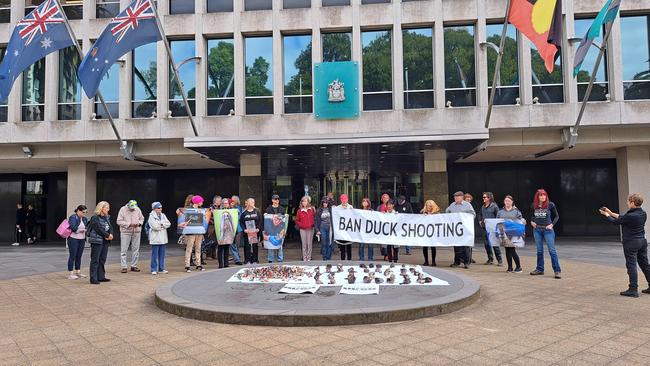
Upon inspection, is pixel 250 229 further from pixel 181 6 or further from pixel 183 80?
pixel 181 6

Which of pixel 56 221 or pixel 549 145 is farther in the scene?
pixel 56 221

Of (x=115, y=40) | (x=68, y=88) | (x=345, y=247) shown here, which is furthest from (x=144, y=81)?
(x=345, y=247)

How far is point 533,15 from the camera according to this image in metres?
12.4

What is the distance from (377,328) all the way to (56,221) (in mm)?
28240


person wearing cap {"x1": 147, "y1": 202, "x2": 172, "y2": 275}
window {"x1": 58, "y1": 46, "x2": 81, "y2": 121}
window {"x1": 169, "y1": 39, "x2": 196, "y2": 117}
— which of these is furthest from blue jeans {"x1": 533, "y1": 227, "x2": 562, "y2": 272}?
window {"x1": 58, "y1": 46, "x2": 81, "y2": 121}

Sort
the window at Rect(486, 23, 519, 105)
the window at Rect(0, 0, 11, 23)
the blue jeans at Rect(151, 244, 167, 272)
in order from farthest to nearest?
the window at Rect(0, 0, 11, 23), the window at Rect(486, 23, 519, 105), the blue jeans at Rect(151, 244, 167, 272)

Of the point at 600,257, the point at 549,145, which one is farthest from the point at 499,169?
the point at 600,257

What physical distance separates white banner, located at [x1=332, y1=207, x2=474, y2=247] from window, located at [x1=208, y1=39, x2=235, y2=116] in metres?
10.7

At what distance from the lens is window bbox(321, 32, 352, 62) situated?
19.8 m

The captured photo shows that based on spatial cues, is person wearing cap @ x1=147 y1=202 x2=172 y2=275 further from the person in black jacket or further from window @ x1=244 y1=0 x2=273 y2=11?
window @ x1=244 y1=0 x2=273 y2=11

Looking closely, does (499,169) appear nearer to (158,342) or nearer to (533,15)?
(533,15)

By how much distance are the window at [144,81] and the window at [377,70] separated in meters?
9.98

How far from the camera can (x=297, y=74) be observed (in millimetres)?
19953

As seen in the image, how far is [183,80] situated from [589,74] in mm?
18296
